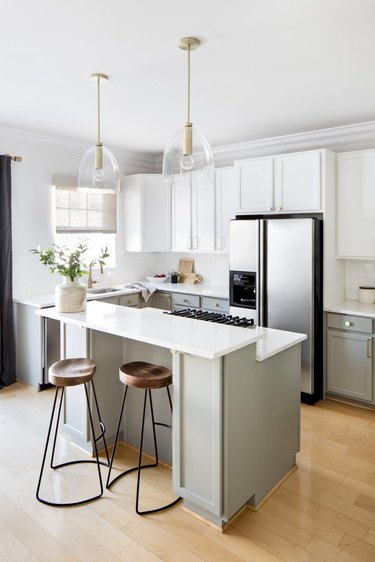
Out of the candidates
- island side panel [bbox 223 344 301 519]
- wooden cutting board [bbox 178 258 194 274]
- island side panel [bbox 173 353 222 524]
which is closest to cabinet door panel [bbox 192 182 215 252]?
wooden cutting board [bbox 178 258 194 274]

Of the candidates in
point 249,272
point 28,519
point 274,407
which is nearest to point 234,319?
point 274,407

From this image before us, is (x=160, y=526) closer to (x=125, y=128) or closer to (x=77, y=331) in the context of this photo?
(x=77, y=331)

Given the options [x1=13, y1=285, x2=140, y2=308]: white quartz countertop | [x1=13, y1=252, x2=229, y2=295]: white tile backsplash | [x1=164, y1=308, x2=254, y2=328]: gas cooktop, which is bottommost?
[x1=164, y1=308, x2=254, y2=328]: gas cooktop

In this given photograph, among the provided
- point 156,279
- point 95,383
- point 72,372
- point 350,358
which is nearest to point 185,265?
point 156,279

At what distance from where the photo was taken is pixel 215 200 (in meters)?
5.00

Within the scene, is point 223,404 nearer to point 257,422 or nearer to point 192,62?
point 257,422

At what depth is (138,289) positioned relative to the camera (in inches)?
202

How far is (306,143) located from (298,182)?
2.18 feet

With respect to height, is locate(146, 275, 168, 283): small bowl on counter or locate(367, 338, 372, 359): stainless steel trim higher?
locate(146, 275, 168, 283): small bowl on counter

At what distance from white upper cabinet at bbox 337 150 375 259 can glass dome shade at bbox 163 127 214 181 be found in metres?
2.21

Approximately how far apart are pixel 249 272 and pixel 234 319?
1.14 meters

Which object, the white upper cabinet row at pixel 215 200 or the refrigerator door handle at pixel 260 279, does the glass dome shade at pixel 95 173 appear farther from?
the refrigerator door handle at pixel 260 279

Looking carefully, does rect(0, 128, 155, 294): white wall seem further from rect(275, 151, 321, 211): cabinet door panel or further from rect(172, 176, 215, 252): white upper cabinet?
rect(275, 151, 321, 211): cabinet door panel

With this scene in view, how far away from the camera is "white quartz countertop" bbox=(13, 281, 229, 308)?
4.31m
